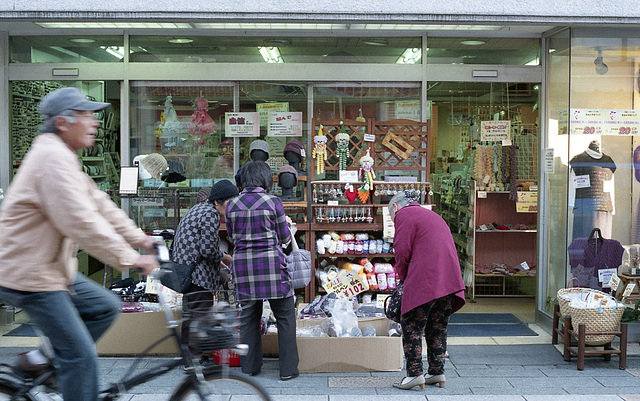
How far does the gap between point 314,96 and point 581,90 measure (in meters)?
2.85

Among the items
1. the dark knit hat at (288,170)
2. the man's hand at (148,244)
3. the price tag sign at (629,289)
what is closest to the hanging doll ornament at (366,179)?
the dark knit hat at (288,170)

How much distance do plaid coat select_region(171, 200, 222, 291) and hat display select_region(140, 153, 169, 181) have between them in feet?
6.59

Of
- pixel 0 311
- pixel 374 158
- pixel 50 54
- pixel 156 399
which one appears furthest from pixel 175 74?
pixel 156 399

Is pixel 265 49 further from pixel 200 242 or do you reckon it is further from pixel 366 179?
pixel 200 242

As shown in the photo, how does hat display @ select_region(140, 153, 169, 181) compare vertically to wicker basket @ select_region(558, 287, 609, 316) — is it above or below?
above

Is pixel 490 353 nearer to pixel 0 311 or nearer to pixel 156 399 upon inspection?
pixel 156 399

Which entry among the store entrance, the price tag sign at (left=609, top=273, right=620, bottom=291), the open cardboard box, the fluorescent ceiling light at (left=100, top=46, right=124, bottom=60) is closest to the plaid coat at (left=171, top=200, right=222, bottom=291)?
the open cardboard box

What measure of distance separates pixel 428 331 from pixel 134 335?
2658mm

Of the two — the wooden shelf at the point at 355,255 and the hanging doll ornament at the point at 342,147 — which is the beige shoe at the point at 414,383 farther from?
the hanging doll ornament at the point at 342,147

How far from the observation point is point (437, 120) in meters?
9.80

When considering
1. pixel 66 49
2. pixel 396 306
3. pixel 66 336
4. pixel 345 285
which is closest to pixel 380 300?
pixel 345 285

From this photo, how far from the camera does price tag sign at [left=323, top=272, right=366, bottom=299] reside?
6.07m

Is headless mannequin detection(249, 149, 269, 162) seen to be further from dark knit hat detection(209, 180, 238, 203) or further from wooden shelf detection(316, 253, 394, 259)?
dark knit hat detection(209, 180, 238, 203)

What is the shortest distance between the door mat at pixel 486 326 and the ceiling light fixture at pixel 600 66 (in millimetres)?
2813
